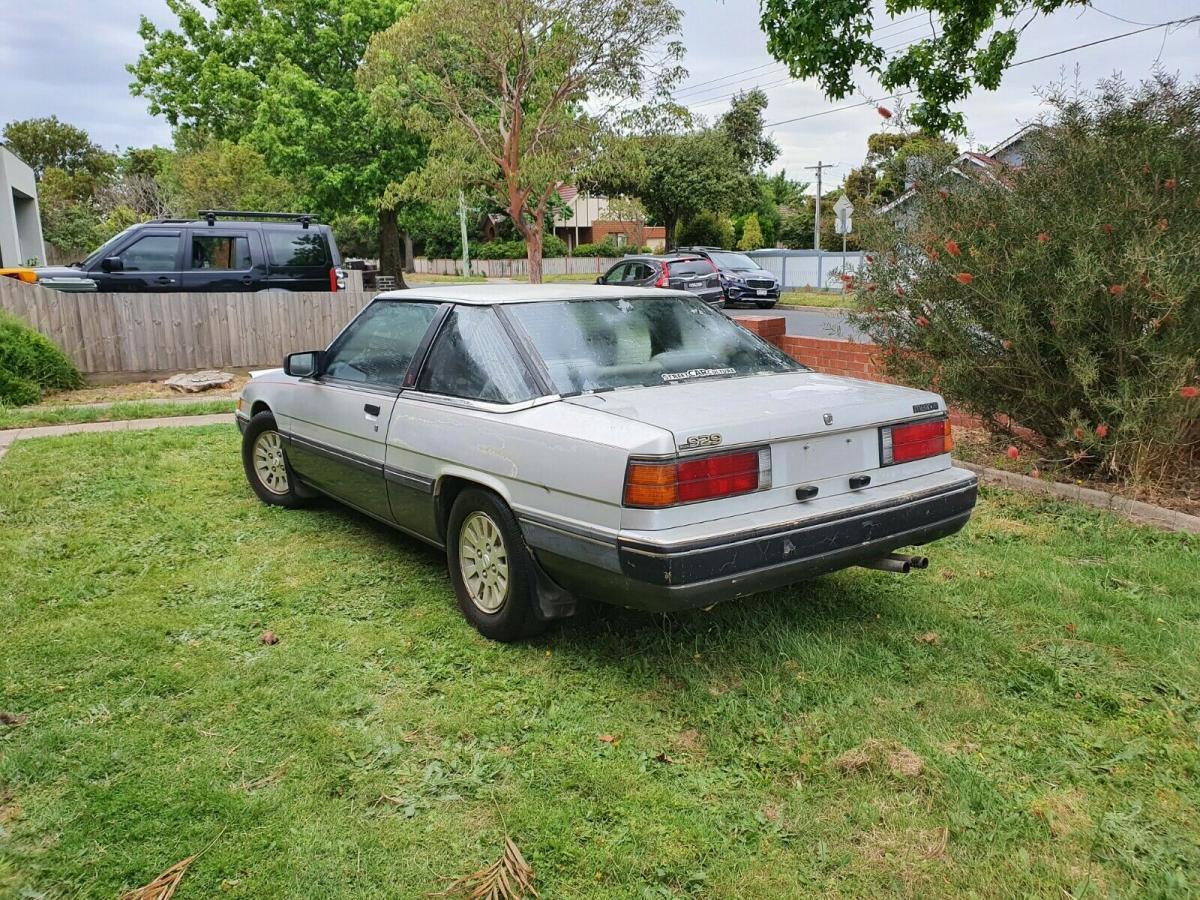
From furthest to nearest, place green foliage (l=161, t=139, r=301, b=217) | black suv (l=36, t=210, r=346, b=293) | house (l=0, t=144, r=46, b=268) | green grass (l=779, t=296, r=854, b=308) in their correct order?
green foliage (l=161, t=139, r=301, b=217) → green grass (l=779, t=296, r=854, b=308) → house (l=0, t=144, r=46, b=268) → black suv (l=36, t=210, r=346, b=293)

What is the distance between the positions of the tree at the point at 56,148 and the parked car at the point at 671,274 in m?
52.7

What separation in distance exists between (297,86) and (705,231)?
2608 cm

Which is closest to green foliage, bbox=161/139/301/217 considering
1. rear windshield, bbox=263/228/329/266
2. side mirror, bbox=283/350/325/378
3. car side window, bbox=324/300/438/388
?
rear windshield, bbox=263/228/329/266

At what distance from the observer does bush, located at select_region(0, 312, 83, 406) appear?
10.3 m

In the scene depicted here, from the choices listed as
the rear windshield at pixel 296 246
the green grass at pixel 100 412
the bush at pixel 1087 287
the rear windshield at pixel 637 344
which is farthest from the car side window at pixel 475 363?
the rear windshield at pixel 296 246

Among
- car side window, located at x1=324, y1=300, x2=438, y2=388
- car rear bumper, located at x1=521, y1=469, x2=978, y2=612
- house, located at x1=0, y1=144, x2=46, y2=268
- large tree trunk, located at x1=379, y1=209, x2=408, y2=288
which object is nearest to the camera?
car rear bumper, located at x1=521, y1=469, x2=978, y2=612

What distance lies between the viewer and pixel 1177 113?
5602mm

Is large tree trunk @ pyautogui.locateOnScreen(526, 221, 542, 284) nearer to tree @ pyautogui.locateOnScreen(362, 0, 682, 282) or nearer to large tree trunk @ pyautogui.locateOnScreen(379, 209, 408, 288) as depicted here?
tree @ pyautogui.locateOnScreen(362, 0, 682, 282)

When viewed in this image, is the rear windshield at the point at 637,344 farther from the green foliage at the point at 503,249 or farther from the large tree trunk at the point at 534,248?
the green foliage at the point at 503,249

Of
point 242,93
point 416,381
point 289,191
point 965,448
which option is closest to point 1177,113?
point 965,448

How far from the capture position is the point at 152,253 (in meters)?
12.8

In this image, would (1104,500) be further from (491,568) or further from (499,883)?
(499,883)

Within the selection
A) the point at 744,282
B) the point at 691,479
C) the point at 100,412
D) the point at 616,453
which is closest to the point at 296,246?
the point at 100,412

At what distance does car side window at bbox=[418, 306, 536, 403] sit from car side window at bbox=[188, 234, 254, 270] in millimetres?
10131
